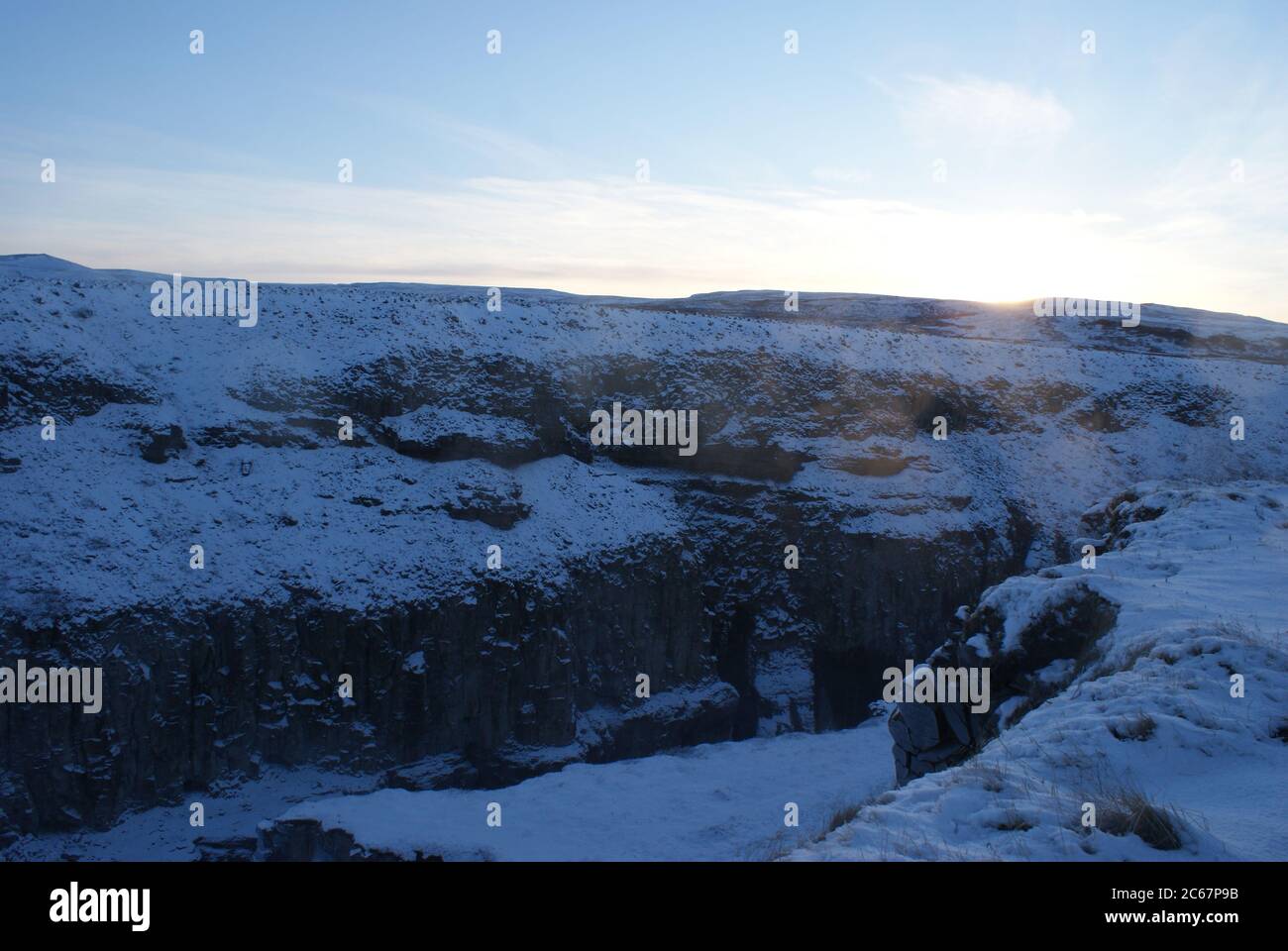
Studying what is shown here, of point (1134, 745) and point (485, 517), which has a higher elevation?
point (1134, 745)

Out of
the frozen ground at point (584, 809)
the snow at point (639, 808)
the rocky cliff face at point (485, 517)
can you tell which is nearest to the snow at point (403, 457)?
the rocky cliff face at point (485, 517)

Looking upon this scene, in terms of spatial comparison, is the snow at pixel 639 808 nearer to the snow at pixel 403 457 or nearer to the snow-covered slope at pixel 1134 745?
the snow-covered slope at pixel 1134 745

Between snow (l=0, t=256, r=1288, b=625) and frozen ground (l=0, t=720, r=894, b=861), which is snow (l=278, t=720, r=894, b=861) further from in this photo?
snow (l=0, t=256, r=1288, b=625)

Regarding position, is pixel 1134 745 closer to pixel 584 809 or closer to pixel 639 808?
pixel 584 809

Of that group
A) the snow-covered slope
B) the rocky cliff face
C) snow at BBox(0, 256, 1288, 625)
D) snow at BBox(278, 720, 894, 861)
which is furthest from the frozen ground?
the snow-covered slope

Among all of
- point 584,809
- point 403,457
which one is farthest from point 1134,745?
point 403,457
